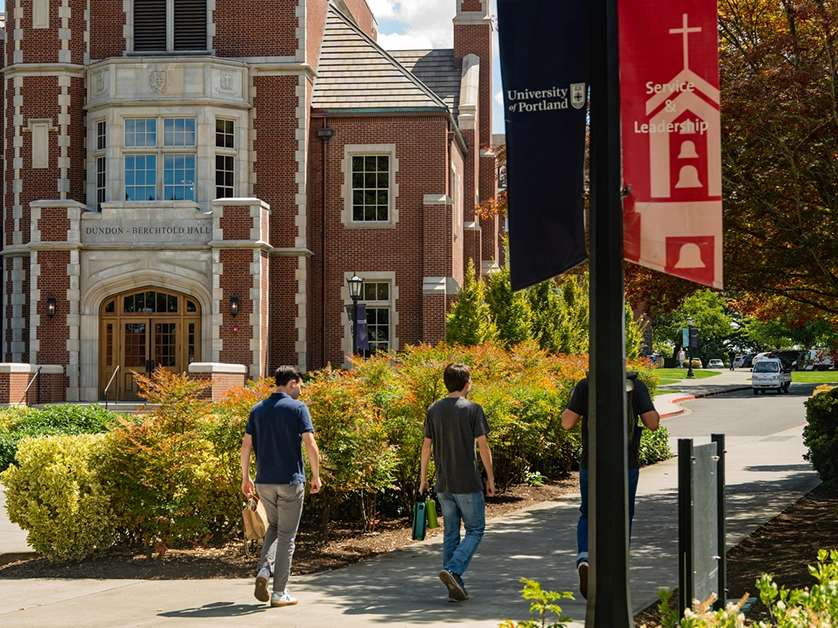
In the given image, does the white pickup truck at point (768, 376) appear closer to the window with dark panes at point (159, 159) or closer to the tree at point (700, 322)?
→ the window with dark panes at point (159, 159)

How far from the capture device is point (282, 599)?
23.8 feet

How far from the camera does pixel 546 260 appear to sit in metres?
4.53

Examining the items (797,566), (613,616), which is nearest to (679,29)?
(613,616)

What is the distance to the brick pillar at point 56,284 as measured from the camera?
24641mm

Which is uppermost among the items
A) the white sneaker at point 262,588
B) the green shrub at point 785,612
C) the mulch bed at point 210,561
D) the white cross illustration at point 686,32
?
the white cross illustration at point 686,32

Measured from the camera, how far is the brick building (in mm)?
24641

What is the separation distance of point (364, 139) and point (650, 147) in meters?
23.6

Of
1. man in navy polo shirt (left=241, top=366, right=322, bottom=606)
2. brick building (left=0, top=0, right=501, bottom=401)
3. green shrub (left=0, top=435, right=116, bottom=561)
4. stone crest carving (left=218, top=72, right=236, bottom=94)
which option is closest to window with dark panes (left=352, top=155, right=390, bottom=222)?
brick building (left=0, top=0, right=501, bottom=401)

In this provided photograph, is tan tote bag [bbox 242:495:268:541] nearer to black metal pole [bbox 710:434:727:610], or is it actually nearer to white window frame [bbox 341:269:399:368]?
black metal pole [bbox 710:434:727:610]

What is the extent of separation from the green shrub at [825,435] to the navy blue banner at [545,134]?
9710 millimetres

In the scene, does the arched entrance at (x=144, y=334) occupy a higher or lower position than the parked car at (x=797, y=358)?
higher

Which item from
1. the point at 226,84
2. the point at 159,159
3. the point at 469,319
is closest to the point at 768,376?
the point at 469,319

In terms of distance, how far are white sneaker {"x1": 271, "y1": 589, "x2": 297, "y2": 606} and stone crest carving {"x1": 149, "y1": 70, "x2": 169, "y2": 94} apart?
795 inches

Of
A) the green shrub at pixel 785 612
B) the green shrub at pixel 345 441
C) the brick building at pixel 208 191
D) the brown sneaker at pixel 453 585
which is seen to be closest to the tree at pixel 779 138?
the green shrub at pixel 345 441
